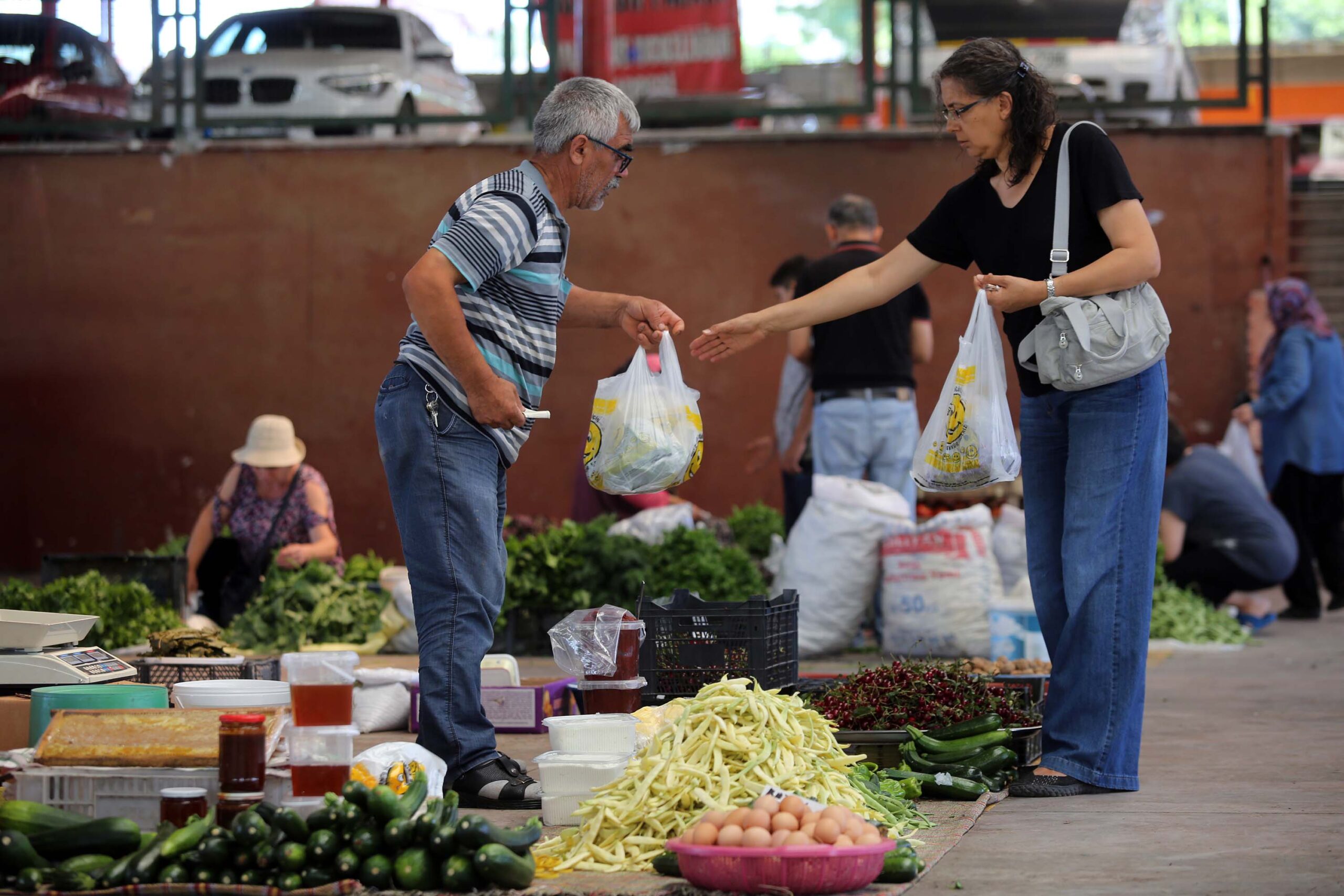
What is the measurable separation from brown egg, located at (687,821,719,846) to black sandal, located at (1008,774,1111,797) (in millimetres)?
1525

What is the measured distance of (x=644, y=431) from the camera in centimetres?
470

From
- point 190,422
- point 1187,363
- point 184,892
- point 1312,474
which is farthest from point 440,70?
point 184,892

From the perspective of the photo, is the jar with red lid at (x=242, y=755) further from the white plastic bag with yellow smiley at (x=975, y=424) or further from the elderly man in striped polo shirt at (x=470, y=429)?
the white plastic bag with yellow smiley at (x=975, y=424)

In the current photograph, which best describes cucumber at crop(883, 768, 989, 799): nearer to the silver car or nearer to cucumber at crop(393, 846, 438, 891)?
cucumber at crop(393, 846, 438, 891)

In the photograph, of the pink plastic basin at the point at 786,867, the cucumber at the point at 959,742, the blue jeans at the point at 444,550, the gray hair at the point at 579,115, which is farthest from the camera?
the cucumber at the point at 959,742

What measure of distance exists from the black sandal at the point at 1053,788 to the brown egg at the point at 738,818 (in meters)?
1.47

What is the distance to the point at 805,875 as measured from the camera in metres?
3.26

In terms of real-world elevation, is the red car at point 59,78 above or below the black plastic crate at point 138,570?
above

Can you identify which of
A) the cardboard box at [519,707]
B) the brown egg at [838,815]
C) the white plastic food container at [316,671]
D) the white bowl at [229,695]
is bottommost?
the cardboard box at [519,707]

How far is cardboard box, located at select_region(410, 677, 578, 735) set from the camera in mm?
5781

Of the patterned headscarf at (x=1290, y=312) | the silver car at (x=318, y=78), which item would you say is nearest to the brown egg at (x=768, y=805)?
the patterned headscarf at (x=1290, y=312)

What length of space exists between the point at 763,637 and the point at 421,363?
1.65 meters

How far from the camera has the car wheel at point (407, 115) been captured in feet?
39.6

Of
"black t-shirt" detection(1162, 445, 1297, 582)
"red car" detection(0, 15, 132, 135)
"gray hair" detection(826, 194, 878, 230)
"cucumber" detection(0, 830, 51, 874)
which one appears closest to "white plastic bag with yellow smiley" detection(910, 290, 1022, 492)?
"cucumber" detection(0, 830, 51, 874)
